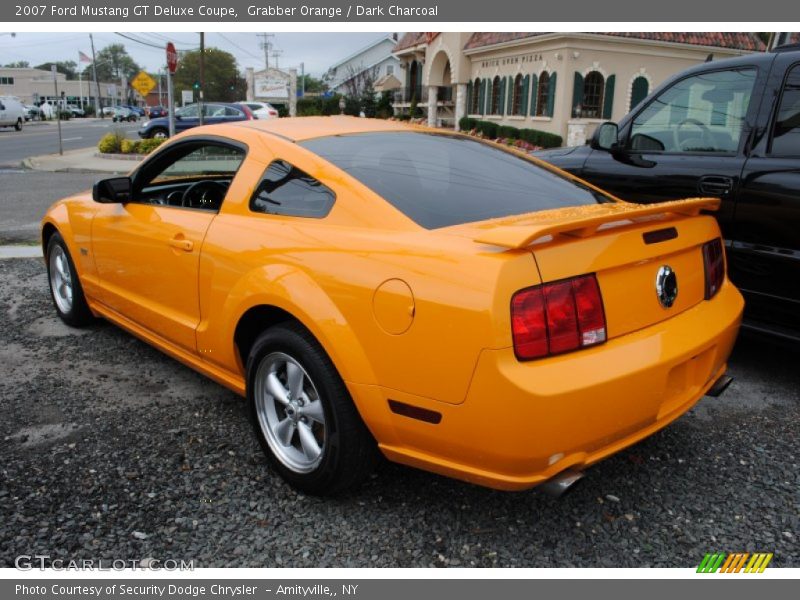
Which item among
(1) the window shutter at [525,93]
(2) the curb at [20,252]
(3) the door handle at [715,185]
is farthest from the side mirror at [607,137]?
(1) the window shutter at [525,93]

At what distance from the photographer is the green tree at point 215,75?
9550cm

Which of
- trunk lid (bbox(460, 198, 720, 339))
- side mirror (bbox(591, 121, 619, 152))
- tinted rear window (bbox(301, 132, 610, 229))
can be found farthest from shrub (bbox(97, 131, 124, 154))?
trunk lid (bbox(460, 198, 720, 339))

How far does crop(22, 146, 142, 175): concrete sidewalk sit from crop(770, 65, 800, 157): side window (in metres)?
15.3

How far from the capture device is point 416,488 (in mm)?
2979

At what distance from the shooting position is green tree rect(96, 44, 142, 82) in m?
139

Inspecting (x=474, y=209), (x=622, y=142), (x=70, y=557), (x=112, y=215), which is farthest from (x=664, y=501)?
(x=112, y=215)

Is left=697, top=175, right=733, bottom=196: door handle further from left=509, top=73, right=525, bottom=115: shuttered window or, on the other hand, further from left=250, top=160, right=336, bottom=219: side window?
left=509, top=73, right=525, bottom=115: shuttered window

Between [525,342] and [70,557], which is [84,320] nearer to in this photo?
[70,557]

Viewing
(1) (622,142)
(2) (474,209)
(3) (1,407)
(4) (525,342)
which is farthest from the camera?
(1) (622,142)

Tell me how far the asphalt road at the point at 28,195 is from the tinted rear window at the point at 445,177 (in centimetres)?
657

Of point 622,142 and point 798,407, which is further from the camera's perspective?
point 622,142

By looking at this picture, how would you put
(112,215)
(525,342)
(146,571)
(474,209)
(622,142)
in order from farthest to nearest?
(622,142), (112,215), (474,209), (146,571), (525,342)

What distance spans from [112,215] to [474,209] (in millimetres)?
2379

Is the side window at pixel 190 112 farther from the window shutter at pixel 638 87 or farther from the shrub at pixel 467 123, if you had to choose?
the window shutter at pixel 638 87
